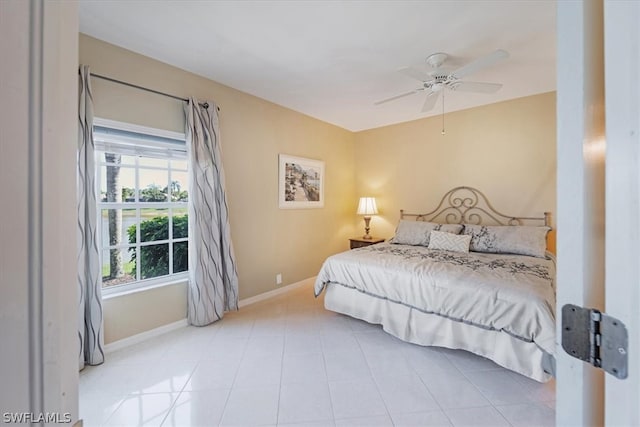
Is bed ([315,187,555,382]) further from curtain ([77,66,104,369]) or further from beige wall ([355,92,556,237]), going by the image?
curtain ([77,66,104,369])

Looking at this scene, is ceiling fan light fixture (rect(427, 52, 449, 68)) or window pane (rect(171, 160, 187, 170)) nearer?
ceiling fan light fixture (rect(427, 52, 449, 68))

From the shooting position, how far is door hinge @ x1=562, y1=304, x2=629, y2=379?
0.43m

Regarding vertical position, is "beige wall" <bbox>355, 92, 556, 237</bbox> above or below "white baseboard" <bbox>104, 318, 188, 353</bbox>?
above

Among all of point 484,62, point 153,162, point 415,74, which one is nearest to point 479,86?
point 484,62

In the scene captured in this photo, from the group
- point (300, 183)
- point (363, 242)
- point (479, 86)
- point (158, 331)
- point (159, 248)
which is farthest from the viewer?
point (363, 242)

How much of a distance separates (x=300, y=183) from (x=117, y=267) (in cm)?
241

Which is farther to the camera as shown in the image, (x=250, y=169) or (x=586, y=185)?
(x=250, y=169)

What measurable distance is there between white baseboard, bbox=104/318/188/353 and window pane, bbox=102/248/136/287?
Result: 501mm

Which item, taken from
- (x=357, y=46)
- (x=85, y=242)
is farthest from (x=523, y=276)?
(x=85, y=242)

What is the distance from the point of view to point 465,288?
2.14m

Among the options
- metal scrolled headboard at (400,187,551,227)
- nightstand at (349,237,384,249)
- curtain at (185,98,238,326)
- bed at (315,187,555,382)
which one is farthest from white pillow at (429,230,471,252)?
curtain at (185,98,238,326)

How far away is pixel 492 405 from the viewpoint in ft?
5.65
